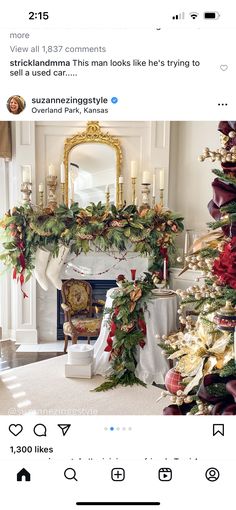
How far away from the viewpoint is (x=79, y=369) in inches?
93.0

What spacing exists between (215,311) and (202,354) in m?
0.05

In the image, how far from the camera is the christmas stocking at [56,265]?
3.04 meters

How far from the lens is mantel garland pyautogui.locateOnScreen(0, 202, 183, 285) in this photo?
287cm

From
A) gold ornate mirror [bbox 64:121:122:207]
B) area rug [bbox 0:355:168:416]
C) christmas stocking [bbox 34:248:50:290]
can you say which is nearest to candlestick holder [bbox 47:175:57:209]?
gold ornate mirror [bbox 64:121:122:207]

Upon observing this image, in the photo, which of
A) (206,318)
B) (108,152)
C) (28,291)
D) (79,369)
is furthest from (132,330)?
(206,318)

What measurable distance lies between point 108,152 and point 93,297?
115 cm

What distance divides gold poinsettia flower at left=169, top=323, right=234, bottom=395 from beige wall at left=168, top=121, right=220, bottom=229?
259 cm
